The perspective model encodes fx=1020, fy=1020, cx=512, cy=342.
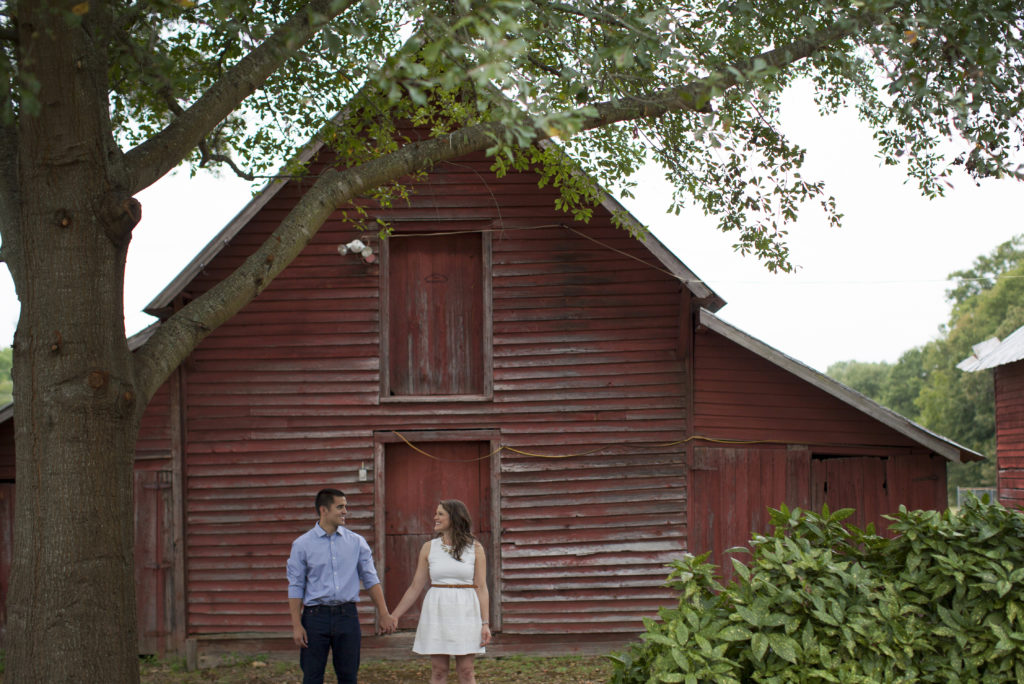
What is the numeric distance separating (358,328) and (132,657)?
601cm

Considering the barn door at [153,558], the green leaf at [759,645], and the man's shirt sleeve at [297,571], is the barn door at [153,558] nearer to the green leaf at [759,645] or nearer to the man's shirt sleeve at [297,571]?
the man's shirt sleeve at [297,571]

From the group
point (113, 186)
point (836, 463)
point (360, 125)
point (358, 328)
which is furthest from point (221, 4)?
point (836, 463)

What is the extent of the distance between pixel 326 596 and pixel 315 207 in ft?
9.47

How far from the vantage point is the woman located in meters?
7.24

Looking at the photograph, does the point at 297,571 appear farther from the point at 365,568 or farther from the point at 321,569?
the point at 365,568

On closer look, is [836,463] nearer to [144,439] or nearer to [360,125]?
[360,125]

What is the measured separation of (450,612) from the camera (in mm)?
7277

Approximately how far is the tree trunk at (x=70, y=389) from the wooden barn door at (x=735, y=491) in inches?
284

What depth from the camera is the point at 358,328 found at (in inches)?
479

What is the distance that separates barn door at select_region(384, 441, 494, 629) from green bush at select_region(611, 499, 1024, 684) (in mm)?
5891

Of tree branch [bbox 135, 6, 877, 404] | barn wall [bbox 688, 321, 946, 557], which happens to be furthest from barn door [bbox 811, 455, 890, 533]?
tree branch [bbox 135, 6, 877, 404]

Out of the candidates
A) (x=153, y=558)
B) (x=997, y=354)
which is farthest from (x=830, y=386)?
(x=997, y=354)

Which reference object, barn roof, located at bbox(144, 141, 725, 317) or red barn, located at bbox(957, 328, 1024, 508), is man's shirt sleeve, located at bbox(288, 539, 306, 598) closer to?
barn roof, located at bbox(144, 141, 725, 317)

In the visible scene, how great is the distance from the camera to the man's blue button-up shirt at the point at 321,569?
24.1 feet
